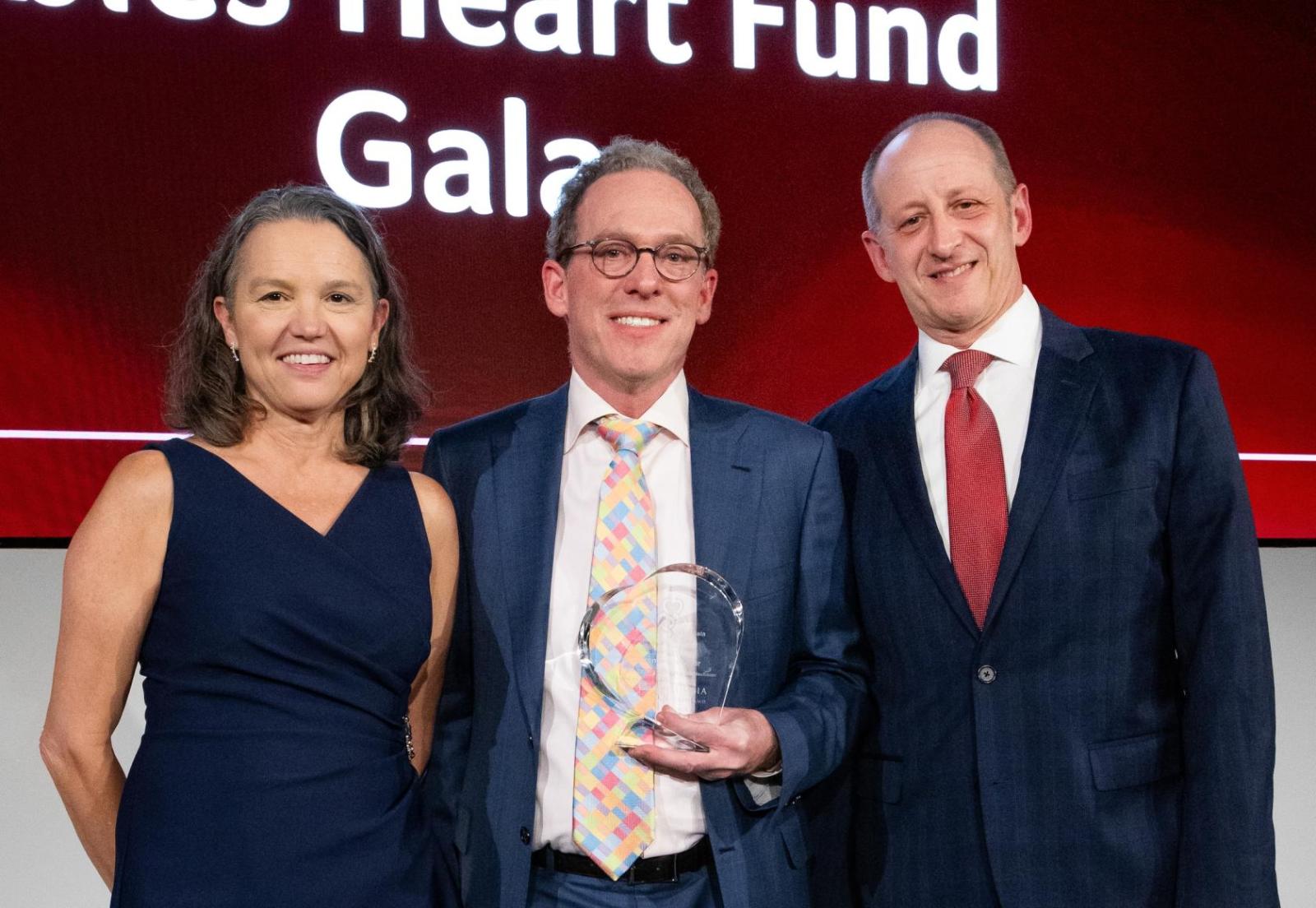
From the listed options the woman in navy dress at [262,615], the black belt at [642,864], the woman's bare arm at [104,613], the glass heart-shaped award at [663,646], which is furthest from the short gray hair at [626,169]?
the black belt at [642,864]

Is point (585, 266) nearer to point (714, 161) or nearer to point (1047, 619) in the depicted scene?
point (1047, 619)

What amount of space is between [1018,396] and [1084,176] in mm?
1655

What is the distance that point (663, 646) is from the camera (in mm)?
1703

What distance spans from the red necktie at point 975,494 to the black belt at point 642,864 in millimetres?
527

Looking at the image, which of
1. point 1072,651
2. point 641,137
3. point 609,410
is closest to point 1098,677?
point 1072,651

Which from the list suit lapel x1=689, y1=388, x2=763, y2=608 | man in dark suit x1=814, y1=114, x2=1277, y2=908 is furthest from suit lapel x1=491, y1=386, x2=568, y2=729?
man in dark suit x1=814, y1=114, x2=1277, y2=908

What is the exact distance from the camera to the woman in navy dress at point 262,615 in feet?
5.12

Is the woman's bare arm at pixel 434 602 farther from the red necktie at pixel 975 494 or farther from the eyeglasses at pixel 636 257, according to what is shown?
the red necktie at pixel 975 494

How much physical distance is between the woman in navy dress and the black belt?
0.56 ft

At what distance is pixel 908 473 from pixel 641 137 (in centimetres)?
147

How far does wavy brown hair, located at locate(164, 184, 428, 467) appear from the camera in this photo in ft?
5.77

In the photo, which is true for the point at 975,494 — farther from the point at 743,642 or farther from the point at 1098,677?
the point at 743,642

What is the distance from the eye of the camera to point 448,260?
9.78ft

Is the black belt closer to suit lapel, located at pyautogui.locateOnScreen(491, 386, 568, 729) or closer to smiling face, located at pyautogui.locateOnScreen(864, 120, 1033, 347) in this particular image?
suit lapel, located at pyautogui.locateOnScreen(491, 386, 568, 729)
